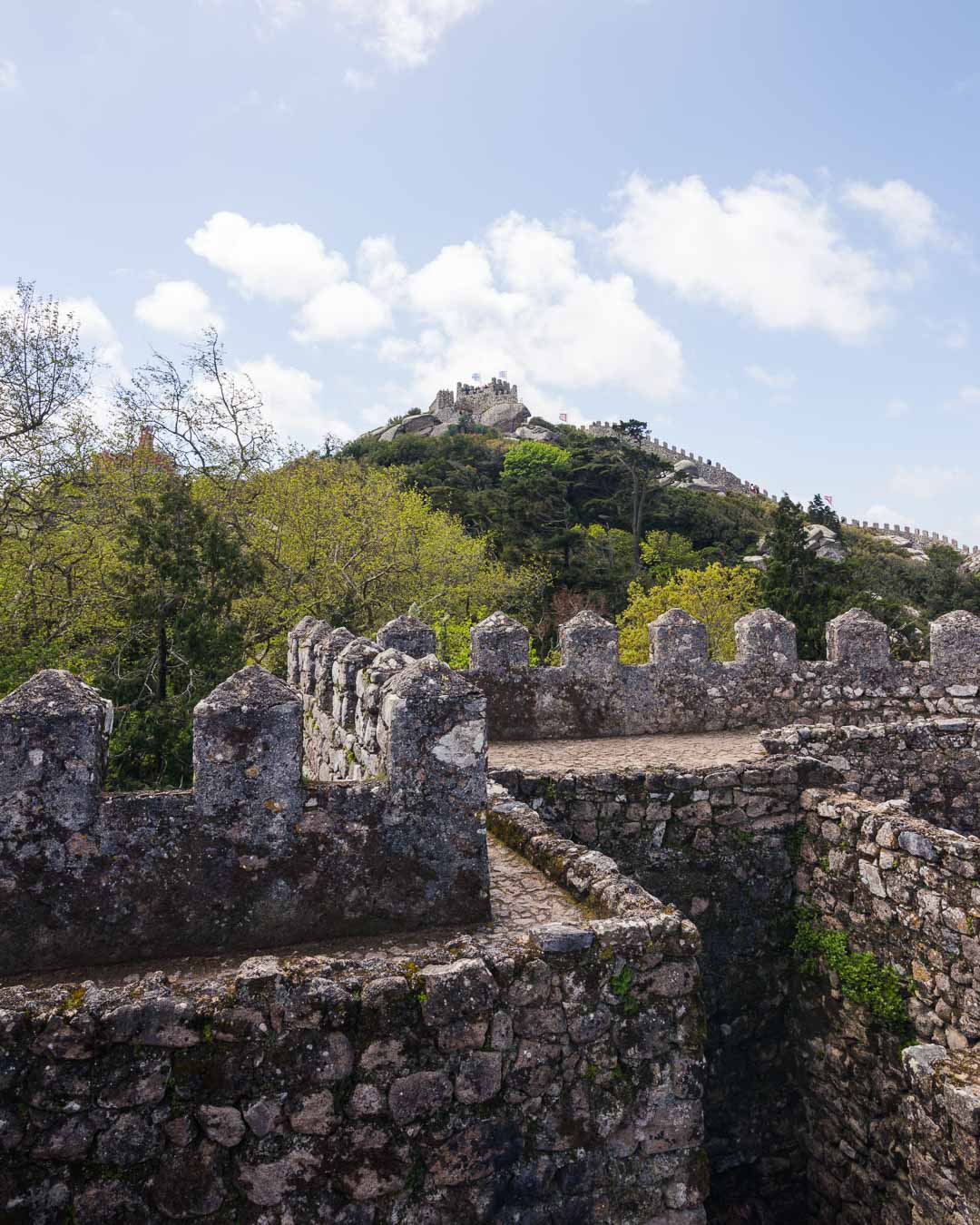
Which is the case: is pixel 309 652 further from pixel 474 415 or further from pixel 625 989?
pixel 474 415

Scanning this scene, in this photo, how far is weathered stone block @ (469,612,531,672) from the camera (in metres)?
9.49

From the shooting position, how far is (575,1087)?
3.29 metres

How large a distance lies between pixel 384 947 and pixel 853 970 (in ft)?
11.4

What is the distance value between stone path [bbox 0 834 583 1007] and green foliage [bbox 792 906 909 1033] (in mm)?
2423

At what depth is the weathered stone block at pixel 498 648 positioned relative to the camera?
9.49m

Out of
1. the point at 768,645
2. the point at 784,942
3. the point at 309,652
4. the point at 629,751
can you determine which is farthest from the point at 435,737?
the point at 768,645

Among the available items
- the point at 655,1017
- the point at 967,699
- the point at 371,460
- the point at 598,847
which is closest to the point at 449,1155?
the point at 655,1017

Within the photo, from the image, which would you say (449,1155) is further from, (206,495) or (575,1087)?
(206,495)

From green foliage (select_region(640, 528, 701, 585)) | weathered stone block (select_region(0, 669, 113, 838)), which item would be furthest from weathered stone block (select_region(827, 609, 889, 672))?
green foliage (select_region(640, 528, 701, 585))

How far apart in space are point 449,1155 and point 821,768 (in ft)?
13.8

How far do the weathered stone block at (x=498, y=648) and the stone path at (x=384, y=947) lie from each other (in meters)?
5.12

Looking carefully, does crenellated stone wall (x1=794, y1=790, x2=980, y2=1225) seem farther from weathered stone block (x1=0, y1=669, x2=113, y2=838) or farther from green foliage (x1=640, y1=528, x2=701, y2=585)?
green foliage (x1=640, y1=528, x2=701, y2=585)

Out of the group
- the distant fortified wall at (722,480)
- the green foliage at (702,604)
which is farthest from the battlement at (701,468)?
the green foliage at (702,604)

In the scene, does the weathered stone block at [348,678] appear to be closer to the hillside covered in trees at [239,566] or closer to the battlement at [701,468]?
the hillside covered in trees at [239,566]
